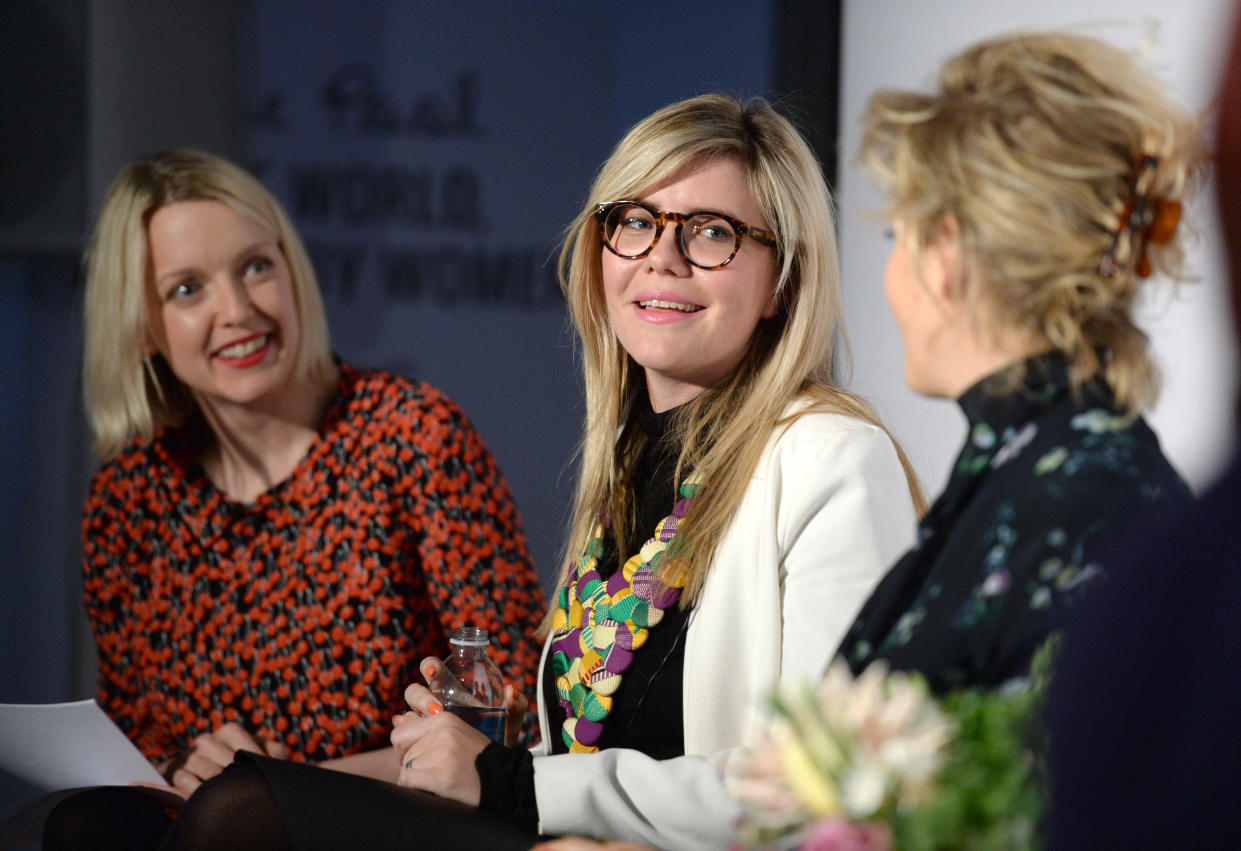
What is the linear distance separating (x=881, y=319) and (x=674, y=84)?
0.99 m

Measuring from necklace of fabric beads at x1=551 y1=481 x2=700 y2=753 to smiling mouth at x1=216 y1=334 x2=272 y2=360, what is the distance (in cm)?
97

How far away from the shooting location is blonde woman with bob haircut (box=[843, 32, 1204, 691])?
1.11m

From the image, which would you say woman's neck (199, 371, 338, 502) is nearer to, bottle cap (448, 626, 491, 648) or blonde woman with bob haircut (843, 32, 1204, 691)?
bottle cap (448, 626, 491, 648)

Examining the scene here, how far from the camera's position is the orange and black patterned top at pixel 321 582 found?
8.07 feet

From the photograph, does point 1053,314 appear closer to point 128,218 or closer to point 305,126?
point 128,218

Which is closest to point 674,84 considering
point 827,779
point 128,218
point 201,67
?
point 201,67

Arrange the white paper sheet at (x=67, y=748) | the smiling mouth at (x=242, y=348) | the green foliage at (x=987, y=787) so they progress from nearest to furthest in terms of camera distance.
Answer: the green foliage at (x=987, y=787), the white paper sheet at (x=67, y=748), the smiling mouth at (x=242, y=348)

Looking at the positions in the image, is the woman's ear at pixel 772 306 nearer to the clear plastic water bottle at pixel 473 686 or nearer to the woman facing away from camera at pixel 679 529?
the woman facing away from camera at pixel 679 529

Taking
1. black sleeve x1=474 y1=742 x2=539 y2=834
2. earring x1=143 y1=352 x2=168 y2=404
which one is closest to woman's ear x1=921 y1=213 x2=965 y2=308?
black sleeve x1=474 y1=742 x2=539 y2=834

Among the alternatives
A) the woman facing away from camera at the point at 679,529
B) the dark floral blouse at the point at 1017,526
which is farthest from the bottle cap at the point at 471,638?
the dark floral blouse at the point at 1017,526

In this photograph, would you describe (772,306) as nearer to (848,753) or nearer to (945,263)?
(945,263)

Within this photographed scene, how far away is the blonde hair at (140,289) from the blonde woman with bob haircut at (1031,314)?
1.69 m

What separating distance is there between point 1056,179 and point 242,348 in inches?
72.4

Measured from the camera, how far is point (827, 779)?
0.97m
